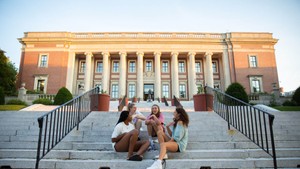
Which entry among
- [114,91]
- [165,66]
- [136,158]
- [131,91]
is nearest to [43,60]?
[114,91]

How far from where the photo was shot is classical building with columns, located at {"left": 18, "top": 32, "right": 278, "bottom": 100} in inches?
963

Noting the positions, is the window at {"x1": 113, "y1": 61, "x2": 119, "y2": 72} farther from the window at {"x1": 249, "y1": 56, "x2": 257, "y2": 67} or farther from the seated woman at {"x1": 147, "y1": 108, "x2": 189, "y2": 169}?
the seated woman at {"x1": 147, "y1": 108, "x2": 189, "y2": 169}

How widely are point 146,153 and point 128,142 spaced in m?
0.49

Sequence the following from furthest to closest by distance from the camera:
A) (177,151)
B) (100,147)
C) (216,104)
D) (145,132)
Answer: (216,104) → (145,132) → (100,147) → (177,151)

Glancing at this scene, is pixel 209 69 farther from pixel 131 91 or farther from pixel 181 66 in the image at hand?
pixel 131 91

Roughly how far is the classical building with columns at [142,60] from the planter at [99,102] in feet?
52.9

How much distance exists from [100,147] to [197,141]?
2397 mm

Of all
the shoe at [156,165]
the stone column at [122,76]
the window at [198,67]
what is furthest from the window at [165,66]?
the shoe at [156,165]

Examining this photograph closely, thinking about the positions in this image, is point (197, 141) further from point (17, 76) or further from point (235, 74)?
point (17, 76)

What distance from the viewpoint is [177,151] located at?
146 inches

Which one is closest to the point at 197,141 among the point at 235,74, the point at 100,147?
the point at 100,147

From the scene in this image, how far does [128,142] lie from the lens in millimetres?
3658

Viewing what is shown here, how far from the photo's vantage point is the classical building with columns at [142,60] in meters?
24.5

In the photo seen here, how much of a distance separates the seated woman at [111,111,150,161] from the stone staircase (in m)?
0.13
